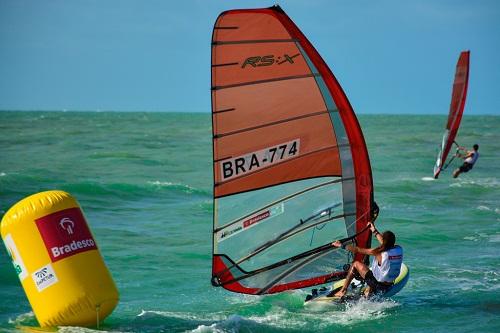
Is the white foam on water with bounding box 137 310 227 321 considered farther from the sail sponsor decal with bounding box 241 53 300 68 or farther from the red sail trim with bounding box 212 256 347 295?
the sail sponsor decal with bounding box 241 53 300 68

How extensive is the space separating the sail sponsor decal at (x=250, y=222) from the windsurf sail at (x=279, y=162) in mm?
10

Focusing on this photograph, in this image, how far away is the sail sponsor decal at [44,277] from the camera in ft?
21.4

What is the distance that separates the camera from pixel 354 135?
7.64 metres

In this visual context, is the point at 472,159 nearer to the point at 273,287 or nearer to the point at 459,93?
the point at 459,93

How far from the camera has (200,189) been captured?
20.6 m

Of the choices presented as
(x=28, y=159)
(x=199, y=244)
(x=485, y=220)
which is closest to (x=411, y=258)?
(x=199, y=244)

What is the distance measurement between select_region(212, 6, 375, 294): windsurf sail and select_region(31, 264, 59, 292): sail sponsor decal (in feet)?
5.23

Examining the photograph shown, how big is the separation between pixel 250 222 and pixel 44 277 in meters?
2.04

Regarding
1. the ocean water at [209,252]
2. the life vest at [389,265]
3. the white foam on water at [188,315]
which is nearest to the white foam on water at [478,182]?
the ocean water at [209,252]

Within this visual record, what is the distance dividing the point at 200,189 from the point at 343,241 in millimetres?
12858

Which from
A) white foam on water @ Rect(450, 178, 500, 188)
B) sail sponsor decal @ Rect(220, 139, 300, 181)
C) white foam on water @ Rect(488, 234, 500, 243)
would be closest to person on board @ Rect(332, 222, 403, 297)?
sail sponsor decal @ Rect(220, 139, 300, 181)

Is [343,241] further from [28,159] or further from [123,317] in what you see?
[28,159]

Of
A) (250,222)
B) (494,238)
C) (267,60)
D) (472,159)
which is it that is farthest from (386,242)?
(472,159)

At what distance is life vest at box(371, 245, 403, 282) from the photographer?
26.0 ft
